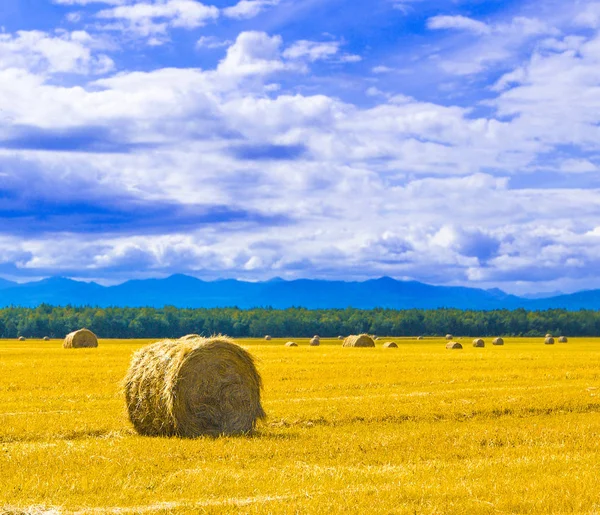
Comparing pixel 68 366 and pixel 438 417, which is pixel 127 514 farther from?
pixel 68 366

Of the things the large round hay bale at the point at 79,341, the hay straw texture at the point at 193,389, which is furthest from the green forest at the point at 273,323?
the hay straw texture at the point at 193,389

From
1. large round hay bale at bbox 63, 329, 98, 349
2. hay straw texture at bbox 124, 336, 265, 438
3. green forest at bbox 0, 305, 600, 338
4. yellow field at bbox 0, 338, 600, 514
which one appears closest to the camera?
yellow field at bbox 0, 338, 600, 514

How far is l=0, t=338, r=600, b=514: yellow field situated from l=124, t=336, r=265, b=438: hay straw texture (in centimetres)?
56

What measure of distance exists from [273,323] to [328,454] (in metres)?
134

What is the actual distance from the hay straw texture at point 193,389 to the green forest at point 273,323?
115 m

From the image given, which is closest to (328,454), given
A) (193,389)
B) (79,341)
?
(193,389)

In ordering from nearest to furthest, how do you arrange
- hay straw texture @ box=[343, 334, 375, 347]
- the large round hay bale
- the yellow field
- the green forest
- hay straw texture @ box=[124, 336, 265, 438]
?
the yellow field < hay straw texture @ box=[124, 336, 265, 438] < the large round hay bale < hay straw texture @ box=[343, 334, 375, 347] < the green forest

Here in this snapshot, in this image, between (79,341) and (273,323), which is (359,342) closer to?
(79,341)

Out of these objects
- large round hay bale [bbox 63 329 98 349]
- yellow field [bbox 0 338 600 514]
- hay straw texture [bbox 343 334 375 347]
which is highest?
large round hay bale [bbox 63 329 98 349]

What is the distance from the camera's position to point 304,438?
1633 cm

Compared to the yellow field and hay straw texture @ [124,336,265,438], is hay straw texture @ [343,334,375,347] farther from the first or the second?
hay straw texture @ [124,336,265,438]

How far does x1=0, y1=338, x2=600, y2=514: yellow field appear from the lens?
35.6 feet

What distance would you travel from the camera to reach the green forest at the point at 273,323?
137000 mm

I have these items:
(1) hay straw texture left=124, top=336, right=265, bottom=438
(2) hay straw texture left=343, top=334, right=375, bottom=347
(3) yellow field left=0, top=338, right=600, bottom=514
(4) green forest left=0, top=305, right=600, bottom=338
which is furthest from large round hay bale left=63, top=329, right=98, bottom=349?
(4) green forest left=0, top=305, right=600, bottom=338
